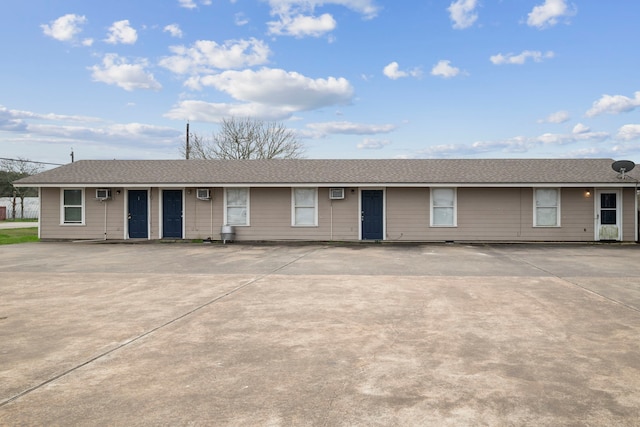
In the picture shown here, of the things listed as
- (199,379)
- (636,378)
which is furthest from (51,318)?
(636,378)

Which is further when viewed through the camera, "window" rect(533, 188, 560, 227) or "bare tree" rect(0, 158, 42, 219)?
"bare tree" rect(0, 158, 42, 219)

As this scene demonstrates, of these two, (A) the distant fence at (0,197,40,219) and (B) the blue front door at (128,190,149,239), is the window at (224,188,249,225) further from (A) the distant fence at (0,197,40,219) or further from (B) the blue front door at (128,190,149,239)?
(A) the distant fence at (0,197,40,219)

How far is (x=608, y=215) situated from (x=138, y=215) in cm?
1885

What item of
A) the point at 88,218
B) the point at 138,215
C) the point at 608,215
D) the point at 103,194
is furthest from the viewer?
the point at 88,218

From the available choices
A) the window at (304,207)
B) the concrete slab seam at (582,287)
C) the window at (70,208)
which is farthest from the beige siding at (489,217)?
the window at (70,208)

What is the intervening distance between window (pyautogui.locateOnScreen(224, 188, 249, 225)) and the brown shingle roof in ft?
2.05

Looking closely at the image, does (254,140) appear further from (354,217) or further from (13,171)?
(13,171)

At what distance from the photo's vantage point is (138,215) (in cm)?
1784

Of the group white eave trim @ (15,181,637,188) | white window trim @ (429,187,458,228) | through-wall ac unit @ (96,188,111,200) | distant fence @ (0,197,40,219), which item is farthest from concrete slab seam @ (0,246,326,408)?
distant fence @ (0,197,40,219)

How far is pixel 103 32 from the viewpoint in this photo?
1677cm

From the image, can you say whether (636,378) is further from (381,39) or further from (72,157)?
(72,157)

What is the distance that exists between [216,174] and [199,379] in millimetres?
15040

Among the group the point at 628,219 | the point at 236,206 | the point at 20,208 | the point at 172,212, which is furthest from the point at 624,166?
the point at 20,208

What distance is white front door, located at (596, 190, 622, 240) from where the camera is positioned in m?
16.5
